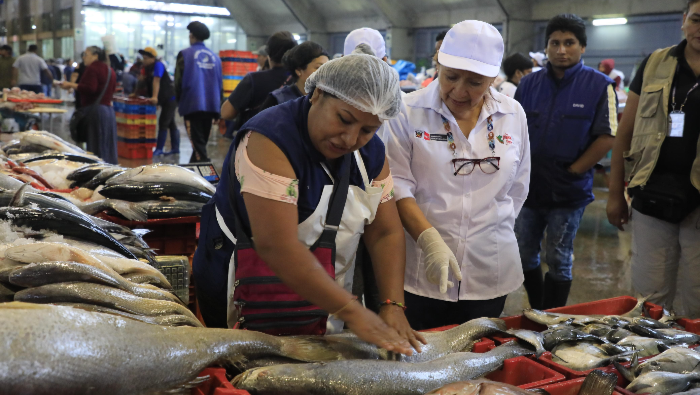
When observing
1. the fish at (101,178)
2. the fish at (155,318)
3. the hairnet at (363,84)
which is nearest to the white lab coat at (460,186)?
the hairnet at (363,84)

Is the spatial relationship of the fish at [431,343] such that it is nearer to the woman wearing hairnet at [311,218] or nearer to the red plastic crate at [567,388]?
the woman wearing hairnet at [311,218]

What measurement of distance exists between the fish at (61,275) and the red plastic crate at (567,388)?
1.33 metres

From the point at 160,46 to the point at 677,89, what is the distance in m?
29.6

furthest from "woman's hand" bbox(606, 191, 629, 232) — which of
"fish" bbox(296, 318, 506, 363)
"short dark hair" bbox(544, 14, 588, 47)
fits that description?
"fish" bbox(296, 318, 506, 363)

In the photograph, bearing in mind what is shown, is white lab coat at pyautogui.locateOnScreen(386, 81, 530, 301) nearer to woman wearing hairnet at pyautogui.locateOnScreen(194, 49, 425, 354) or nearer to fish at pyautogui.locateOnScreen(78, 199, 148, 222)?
woman wearing hairnet at pyautogui.locateOnScreen(194, 49, 425, 354)

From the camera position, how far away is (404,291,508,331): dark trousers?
109 inches

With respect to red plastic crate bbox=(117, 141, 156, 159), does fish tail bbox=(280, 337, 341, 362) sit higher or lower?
higher

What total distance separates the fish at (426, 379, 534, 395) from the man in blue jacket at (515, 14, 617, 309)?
259 centimetres

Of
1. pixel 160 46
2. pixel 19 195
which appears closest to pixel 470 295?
pixel 19 195

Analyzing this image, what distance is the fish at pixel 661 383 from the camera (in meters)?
1.78

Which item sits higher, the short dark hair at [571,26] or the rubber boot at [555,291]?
the short dark hair at [571,26]

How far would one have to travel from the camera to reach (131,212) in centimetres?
328

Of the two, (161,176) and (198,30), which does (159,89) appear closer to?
(198,30)

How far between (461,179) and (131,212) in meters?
1.80
